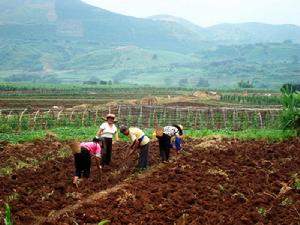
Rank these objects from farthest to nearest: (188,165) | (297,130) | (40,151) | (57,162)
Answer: (297,130), (40,151), (57,162), (188,165)

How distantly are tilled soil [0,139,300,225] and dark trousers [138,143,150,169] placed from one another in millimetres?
359

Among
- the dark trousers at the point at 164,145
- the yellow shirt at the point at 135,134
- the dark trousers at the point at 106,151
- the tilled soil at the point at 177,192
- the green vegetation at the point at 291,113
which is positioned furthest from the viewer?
the green vegetation at the point at 291,113

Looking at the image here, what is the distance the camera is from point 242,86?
4328 inches

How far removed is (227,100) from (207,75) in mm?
96587

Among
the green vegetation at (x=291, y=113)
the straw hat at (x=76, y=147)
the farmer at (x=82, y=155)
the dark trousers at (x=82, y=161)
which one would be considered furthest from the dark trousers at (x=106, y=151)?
the green vegetation at (x=291, y=113)

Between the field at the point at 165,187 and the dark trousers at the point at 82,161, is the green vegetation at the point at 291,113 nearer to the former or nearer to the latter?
the field at the point at 165,187

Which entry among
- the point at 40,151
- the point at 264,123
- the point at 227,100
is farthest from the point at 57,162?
the point at 227,100

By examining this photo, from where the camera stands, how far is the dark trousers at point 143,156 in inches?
549

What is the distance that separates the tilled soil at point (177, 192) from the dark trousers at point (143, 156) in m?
0.36

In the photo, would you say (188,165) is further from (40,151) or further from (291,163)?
(40,151)

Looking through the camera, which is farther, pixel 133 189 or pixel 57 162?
pixel 57 162

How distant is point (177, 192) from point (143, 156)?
3541mm

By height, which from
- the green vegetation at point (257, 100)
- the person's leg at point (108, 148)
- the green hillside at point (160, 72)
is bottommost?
the green vegetation at point (257, 100)

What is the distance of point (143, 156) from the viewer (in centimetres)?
1399
